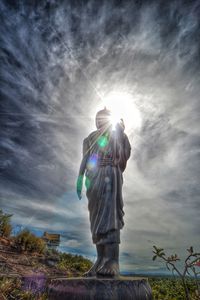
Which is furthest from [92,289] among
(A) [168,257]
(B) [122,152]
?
(A) [168,257]

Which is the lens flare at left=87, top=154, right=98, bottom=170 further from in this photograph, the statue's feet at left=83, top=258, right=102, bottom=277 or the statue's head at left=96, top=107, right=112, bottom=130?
the statue's feet at left=83, top=258, right=102, bottom=277

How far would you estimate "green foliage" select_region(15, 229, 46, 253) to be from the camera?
11102 millimetres

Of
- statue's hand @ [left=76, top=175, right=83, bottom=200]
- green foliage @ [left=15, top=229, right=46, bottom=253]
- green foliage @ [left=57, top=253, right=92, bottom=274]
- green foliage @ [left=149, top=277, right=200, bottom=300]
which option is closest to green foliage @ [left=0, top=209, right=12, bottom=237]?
green foliage @ [left=15, top=229, right=46, bottom=253]

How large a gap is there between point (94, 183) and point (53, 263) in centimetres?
874

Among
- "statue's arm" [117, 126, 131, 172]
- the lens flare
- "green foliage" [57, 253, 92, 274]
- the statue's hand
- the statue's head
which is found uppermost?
the statue's head

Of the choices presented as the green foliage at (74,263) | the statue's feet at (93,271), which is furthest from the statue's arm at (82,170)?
the green foliage at (74,263)

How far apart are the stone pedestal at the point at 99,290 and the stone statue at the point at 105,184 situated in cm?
49

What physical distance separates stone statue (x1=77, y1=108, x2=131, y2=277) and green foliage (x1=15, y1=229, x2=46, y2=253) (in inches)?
354

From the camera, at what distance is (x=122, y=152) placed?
13.4ft

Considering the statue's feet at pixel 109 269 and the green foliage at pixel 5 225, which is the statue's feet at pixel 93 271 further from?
the green foliage at pixel 5 225

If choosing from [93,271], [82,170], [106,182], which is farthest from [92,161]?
[93,271]

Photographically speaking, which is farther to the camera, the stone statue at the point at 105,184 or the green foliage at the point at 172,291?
the green foliage at the point at 172,291

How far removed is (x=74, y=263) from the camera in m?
12.3

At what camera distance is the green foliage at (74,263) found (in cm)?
1122
